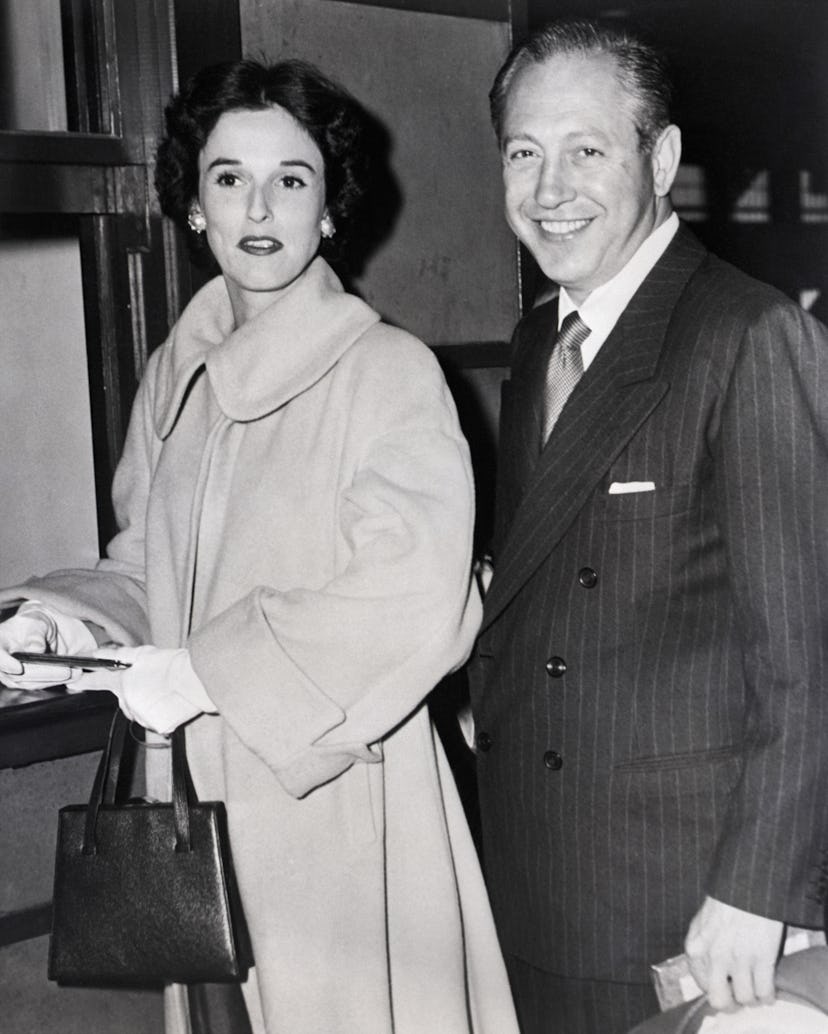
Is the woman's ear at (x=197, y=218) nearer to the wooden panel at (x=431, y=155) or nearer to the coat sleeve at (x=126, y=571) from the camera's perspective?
the coat sleeve at (x=126, y=571)

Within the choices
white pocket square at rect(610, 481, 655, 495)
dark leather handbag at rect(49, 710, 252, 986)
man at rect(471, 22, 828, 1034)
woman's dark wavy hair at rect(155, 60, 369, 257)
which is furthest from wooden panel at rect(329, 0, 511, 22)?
dark leather handbag at rect(49, 710, 252, 986)

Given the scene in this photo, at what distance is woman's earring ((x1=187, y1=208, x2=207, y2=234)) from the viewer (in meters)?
1.87

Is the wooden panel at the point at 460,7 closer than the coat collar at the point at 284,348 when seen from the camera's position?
No

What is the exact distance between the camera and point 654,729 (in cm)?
152

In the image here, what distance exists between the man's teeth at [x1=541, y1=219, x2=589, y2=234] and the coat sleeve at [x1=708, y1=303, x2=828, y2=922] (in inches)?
12.1

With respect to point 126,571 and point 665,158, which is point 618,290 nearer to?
point 665,158

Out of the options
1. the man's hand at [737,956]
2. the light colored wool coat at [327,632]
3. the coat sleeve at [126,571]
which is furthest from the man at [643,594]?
the coat sleeve at [126,571]

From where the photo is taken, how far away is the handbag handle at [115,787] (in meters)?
1.61

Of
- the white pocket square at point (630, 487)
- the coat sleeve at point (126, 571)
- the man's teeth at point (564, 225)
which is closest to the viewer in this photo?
the white pocket square at point (630, 487)

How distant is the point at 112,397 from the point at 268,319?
0.54 meters

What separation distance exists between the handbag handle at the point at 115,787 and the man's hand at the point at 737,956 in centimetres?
66

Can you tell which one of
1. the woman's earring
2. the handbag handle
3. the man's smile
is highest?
the woman's earring

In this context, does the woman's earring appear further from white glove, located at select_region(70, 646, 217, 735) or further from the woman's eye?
white glove, located at select_region(70, 646, 217, 735)

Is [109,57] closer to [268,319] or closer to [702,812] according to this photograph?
[268,319]
